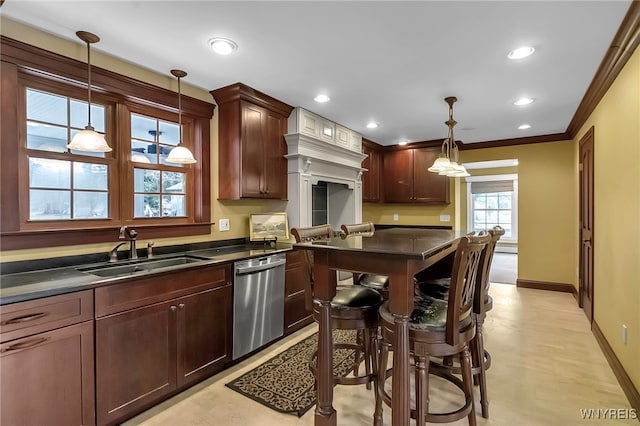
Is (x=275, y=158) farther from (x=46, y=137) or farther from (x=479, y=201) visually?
(x=479, y=201)

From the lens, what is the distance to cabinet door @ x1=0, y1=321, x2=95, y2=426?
155 cm

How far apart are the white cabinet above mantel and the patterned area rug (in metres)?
2.35

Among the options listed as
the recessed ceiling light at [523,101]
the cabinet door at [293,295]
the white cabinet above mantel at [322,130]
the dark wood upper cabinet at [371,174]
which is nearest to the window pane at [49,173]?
the cabinet door at [293,295]

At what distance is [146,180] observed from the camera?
2830 mm

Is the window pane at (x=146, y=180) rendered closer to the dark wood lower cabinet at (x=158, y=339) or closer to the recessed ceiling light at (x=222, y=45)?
the dark wood lower cabinet at (x=158, y=339)

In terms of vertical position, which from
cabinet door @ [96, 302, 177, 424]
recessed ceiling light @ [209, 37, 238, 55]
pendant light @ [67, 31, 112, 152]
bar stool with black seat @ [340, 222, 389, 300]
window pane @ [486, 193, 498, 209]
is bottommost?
cabinet door @ [96, 302, 177, 424]

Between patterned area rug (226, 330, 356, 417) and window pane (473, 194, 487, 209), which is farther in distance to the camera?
window pane (473, 194, 487, 209)

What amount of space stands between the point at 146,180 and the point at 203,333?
141 cm

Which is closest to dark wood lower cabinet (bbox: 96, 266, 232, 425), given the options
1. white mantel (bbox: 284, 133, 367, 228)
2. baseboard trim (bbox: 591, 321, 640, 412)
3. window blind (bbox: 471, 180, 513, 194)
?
white mantel (bbox: 284, 133, 367, 228)

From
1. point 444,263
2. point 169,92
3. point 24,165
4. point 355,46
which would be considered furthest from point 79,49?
point 444,263

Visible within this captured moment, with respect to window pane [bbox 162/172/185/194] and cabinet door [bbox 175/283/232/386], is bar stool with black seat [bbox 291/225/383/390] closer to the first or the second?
cabinet door [bbox 175/283/232/386]

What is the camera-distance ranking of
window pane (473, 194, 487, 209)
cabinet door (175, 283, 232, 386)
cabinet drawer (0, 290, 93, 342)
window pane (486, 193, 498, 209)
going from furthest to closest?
window pane (473, 194, 487, 209), window pane (486, 193, 498, 209), cabinet door (175, 283, 232, 386), cabinet drawer (0, 290, 93, 342)

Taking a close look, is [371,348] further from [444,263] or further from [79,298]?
[79,298]

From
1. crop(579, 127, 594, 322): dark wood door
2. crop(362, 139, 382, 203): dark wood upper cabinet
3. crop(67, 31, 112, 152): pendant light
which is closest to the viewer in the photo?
crop(67, 31, 112, 152): pendant light
